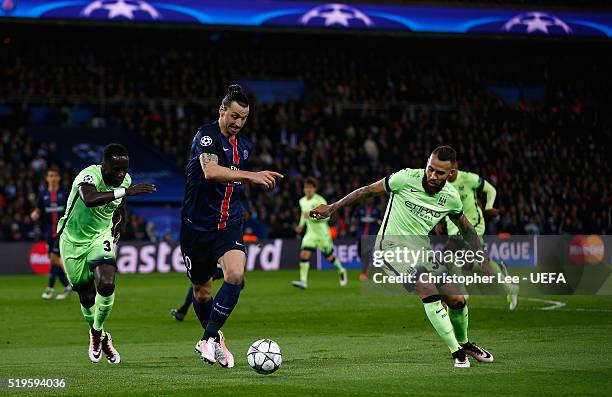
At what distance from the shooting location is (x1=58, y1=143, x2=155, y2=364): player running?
1107 cm

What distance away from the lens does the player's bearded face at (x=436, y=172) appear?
10.6 meters

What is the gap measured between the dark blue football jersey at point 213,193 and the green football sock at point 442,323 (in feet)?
6.80

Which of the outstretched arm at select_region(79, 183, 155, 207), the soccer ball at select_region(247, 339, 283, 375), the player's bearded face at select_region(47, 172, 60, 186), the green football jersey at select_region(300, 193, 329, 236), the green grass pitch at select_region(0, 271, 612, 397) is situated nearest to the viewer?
the green grass pitch at select_region(0, 271, 612, 397)

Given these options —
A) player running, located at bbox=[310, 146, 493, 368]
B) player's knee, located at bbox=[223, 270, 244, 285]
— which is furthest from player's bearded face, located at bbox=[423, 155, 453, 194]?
player's knee, located at bbox=[223, 270, 244, 285]

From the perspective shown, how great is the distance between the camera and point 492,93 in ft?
143

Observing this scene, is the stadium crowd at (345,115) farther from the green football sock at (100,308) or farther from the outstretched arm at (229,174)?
the outstretched arm at (229,174)

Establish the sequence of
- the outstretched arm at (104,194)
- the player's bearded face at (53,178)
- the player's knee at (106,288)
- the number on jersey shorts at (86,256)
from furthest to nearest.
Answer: the player's bearded face at (53,178) → the number on jersey shorts at (86,256) → the player's knee at (106,288) → the outstretched arm at (104,194)

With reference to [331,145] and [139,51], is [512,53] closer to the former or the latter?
[331,145]

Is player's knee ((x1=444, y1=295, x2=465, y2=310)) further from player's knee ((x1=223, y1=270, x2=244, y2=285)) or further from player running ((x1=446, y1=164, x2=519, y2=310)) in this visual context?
player running ((x1=446, y1=164, x2=519, y2=310))

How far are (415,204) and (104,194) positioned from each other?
122 inches

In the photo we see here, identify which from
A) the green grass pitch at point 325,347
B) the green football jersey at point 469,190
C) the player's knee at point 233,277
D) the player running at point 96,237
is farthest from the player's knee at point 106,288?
the green football jersey at point 469,190

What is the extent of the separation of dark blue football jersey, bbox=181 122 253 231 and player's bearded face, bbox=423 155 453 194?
1816 mm

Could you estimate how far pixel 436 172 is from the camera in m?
10.7

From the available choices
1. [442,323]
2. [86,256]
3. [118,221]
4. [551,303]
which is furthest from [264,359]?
[551,303]
